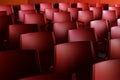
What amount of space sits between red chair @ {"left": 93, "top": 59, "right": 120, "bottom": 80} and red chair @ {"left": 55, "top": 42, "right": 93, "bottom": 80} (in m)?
0.40

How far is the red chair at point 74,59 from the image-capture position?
7.99 feet

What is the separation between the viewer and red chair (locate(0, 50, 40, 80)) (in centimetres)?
208

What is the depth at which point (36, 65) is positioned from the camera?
7.12 ft

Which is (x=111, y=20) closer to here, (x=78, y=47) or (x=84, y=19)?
(x=84, y=19)

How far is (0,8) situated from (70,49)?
3670 millimetres

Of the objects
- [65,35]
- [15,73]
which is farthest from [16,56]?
[65,35]

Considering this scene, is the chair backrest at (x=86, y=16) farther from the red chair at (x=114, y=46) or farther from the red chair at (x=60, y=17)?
the red chair at (x=114, y=46)

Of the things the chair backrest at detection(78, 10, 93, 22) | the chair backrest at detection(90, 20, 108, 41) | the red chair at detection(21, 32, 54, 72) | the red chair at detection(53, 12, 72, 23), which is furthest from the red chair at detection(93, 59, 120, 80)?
the chair backrest at detection(78, 10, 93, 22)

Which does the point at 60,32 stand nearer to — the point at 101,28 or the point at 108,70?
the point at 101,28

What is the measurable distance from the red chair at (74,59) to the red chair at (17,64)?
35 cm

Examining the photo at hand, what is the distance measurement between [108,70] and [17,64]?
81 centimetres

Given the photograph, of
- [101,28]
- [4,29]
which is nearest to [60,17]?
[101,28]

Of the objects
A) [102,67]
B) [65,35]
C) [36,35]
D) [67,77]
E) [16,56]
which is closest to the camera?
[67,77]

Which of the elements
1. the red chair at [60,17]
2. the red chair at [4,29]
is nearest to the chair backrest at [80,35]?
the red chair at [4,29]
